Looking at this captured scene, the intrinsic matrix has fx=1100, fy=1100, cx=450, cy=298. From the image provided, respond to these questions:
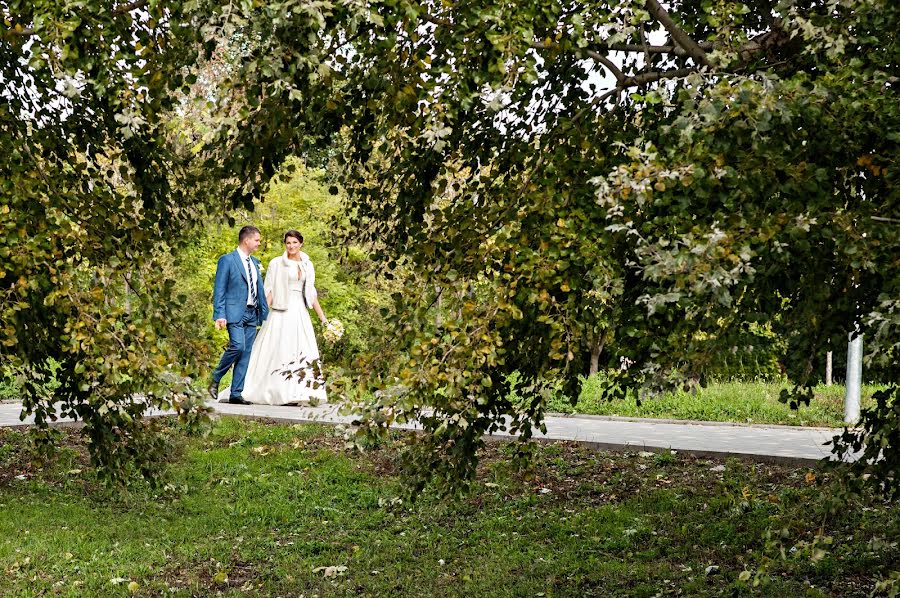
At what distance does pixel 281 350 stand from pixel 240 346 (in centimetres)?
67

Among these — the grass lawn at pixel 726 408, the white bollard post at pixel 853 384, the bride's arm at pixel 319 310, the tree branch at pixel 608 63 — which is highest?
the tree branch at pixel 608 63

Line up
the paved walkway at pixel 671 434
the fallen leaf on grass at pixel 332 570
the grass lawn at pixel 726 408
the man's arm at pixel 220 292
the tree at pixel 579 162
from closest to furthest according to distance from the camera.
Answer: the tree at pixel 579 162 → the fallen leaf on grass at pixel 332 570 → the paved walkway at pixel 671 434 → the man's arm at pixel 220 292 → the grass lawn at pixel 726 408

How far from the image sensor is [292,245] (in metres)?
12.1

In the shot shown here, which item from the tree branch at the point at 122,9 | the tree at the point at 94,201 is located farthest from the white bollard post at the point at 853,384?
the tree branch at the point at 122,9

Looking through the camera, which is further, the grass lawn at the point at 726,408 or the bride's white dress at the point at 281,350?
the bride's white dress at the point at 281,350

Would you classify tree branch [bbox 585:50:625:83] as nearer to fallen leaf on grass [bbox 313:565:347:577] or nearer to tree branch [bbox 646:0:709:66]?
tree branch [bbox 646:0:709:66]

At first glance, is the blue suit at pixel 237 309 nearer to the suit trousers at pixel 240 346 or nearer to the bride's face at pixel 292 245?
the suit trousers at pixel 240 346

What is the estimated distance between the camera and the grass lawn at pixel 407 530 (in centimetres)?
632

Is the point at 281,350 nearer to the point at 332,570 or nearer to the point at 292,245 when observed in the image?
the point at 292,245

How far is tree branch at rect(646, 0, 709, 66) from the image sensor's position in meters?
4.68

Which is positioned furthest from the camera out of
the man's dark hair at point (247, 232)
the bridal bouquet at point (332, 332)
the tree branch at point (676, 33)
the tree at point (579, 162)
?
the bridal bouquet at point (332, 332)

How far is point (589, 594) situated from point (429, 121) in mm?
3240

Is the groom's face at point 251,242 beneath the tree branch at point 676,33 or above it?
beneath

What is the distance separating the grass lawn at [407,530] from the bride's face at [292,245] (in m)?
3.26
